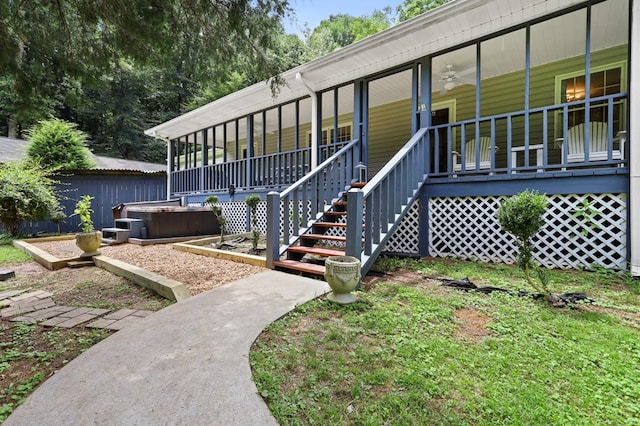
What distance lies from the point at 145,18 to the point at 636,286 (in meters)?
6.39

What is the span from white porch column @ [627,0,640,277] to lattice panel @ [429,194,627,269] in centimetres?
19

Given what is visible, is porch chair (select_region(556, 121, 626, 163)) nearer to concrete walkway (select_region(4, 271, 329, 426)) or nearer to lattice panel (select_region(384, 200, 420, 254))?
lattice panel (select_region(384, 200, 420, 254))

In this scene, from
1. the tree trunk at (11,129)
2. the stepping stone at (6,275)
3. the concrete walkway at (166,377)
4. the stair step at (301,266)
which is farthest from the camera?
the tree trunk at (11,129)

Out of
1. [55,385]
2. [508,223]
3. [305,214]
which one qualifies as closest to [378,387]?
[55,385]

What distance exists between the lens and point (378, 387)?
1.89 m

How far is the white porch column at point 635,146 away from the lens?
3785mm

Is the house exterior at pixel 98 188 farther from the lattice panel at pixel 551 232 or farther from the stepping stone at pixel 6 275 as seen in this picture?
the lattice panel at pixel 551 232

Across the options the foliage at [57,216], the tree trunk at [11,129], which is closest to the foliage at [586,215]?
the foliage at [57,216]

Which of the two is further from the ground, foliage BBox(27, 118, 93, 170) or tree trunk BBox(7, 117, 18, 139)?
tree trunk BBox(7, 117, 18, 139)

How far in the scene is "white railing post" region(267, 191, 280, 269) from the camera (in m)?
4.57

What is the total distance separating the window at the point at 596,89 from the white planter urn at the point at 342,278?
5.50 meters

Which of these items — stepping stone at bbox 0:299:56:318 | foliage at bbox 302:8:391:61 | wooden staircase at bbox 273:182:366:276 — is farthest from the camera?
foliage at bbox 302:8:391:61

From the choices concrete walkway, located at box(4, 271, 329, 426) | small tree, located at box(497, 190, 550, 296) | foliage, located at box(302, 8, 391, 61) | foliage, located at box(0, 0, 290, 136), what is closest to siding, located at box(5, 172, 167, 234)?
foliage, located at box(0, 0, 290, 136)

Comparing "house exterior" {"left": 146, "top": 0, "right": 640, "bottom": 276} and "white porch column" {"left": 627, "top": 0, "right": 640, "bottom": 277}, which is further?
"house exterior" {"left": 146, "top": 0, "right": 640, "bottom": 276}
